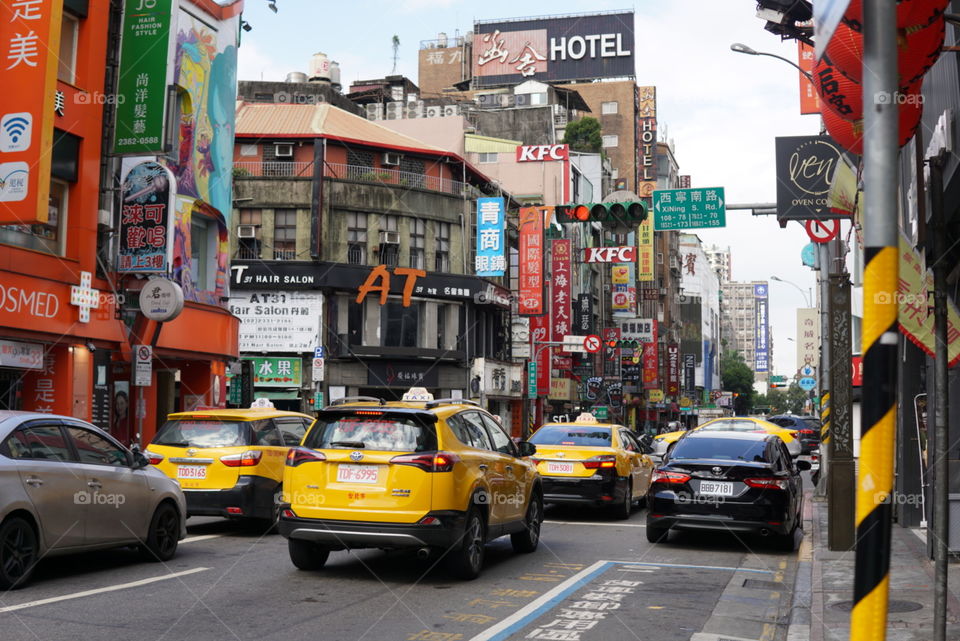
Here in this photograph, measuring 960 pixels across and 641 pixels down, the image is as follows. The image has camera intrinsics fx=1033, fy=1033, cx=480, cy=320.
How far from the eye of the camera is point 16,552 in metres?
9.03

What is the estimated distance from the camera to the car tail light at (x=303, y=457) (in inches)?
402

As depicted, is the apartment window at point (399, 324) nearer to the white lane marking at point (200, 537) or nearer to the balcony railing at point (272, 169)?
the balcony railing at point (272, 169)

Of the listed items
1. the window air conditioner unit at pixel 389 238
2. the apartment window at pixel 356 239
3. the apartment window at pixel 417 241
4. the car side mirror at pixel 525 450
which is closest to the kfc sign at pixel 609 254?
the apartment window at pixel 417 241

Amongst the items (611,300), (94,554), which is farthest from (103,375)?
(611,300)

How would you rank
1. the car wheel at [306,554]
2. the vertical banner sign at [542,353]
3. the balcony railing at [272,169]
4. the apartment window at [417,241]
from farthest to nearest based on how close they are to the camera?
the vertical banner sign at [542,353], the apartment window at [417,241], the balcony railing at [272,169], the car wheel at [306,554]

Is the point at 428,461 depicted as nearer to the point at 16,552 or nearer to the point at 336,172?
the point at 16,552

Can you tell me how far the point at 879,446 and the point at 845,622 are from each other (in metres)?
5.58

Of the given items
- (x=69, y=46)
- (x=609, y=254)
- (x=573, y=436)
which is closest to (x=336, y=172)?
(x=609, y=254)

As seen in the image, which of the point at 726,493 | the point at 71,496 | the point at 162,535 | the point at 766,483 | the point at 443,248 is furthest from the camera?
the point at 443,248

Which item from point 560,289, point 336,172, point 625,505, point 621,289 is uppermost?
point 336,172

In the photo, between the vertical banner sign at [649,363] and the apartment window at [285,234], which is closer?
the apartment window at [285,234]

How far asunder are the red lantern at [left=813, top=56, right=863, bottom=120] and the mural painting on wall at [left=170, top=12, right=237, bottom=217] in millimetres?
20263

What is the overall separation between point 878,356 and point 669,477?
33.5ft

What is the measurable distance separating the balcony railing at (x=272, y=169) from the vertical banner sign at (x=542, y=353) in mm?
16979
